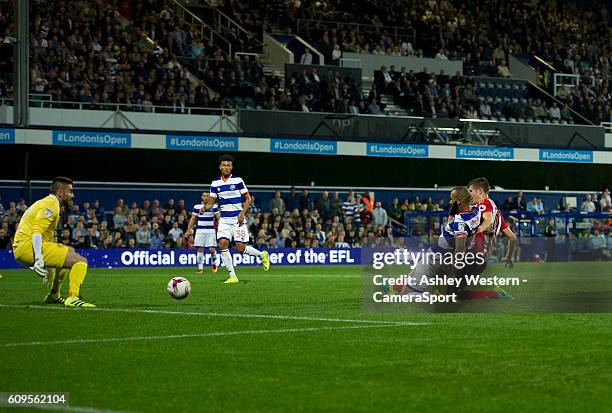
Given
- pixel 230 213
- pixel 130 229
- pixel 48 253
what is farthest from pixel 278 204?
pixel 48 253

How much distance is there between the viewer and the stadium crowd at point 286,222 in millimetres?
30953

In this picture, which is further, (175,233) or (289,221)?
(289,221)

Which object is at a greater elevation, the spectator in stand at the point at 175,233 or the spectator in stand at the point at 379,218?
the spectator in stand at the point at 379,218

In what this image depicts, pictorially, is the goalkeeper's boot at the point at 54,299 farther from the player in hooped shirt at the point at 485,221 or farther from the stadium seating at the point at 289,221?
the stadium seating at the point at 289,221

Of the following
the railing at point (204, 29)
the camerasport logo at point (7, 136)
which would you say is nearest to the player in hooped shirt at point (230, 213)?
the camerasport logo at point (7, 136)

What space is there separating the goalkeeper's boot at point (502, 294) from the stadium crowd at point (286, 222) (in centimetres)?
1521

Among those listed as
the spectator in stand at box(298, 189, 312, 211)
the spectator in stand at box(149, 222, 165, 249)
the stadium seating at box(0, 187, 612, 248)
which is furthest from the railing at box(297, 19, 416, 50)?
the spectator in stand at box(149, 222, 165, 249)

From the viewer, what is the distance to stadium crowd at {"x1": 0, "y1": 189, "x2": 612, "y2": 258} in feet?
102

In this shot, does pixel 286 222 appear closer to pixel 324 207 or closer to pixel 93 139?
pixel 324 207

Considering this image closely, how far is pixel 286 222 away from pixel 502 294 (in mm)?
19867

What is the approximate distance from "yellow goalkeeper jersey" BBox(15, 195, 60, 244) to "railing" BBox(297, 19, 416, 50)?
2959cm

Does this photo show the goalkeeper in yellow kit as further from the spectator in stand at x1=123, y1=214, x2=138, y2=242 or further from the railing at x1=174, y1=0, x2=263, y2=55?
the railing at x1=174, y1=0, x2=263, y2=55

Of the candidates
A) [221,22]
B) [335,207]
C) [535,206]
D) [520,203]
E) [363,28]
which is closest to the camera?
[335,207]

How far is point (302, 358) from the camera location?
29.4ft
